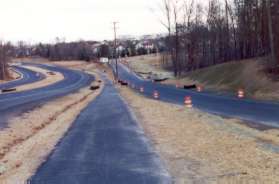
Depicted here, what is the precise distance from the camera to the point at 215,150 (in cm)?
1446

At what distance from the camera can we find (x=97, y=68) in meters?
163

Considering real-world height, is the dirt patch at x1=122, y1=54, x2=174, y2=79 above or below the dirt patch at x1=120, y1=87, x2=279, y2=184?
below

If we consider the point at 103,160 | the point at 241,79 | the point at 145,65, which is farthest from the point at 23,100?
the point at 145,65

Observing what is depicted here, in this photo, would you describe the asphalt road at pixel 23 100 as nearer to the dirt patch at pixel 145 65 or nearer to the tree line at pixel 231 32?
the tree line at pixel 231 32

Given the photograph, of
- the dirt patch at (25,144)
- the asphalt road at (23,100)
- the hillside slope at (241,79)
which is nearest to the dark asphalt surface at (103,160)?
the dirt patch at (25,144)

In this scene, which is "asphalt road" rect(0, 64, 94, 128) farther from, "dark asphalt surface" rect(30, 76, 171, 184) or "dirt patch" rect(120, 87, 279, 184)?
"dirt patch" rect(120, 87, 279, 184)

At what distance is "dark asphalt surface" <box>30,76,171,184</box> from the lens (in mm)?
11477

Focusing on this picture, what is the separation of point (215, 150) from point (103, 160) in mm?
3140

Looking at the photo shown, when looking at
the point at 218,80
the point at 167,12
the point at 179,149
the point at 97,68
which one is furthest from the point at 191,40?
the point at 179,149

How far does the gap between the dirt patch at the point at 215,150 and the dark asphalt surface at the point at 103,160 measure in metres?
0.49

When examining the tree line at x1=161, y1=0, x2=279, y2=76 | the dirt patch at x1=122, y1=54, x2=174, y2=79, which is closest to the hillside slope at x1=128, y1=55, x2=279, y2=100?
the tree line at x1=161, y1=0, x2=279, y2=76

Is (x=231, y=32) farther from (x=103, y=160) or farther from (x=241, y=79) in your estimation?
(x=103, y=160)

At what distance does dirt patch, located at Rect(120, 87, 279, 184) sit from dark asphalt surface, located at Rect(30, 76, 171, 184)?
0.49 m

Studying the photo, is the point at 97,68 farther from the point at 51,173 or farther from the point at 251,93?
the point at 51,173
